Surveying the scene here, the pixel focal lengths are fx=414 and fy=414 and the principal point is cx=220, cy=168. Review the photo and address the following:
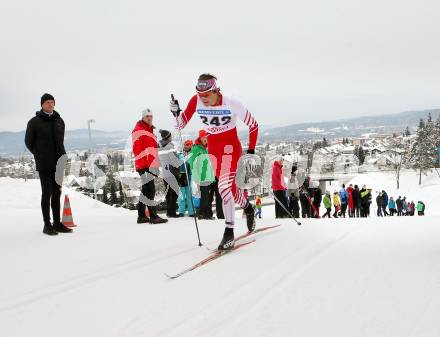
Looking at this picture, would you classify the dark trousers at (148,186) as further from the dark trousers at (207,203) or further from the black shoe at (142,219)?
the dark trousers at (207,203)

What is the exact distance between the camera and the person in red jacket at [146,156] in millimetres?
7559

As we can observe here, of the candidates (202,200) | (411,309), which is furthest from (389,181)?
(411,309)

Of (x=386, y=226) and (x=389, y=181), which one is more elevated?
(x=386, y=226)

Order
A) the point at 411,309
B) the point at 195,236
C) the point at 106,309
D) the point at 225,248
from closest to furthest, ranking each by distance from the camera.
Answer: the point at 411,309
the point at 106,309
the point at 225,248
the point at 195,236

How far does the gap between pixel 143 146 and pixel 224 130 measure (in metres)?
2.86

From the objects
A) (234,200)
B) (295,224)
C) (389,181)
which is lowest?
(389,181)

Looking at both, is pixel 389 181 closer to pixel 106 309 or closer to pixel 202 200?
pixel 202 200

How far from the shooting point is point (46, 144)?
20.3ft

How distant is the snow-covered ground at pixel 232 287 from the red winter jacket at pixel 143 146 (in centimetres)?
222

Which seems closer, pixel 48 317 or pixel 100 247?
pixel 48 317

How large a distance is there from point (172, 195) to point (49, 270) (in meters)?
5.21

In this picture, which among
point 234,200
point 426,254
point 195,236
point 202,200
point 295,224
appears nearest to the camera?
point 426,254

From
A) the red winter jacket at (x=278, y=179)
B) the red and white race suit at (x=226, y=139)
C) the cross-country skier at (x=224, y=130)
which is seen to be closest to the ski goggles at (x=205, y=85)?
the cross-country skier at (x=224, y=130)

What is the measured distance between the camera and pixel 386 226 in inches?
243
